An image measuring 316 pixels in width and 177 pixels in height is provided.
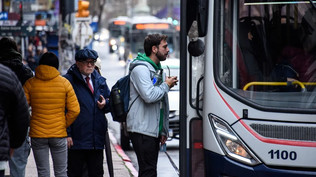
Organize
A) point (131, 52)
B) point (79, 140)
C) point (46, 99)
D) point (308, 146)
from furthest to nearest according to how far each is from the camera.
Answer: point (131, 52) → point (79, 140) → point (46, 99) → point (308, 146)

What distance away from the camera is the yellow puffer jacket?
18.4 feet

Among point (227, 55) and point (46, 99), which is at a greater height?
point (227, 55)

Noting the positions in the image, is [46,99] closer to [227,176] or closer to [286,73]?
[227,176]

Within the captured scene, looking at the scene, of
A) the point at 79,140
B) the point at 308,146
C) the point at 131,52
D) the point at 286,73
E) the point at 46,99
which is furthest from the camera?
the point at 131,52

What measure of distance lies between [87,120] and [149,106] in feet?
2.27

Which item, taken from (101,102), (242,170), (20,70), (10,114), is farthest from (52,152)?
(242,170)

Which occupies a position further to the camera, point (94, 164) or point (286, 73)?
point (94, 164)

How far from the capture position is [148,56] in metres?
5.93

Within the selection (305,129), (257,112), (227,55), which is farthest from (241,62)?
(305,129)

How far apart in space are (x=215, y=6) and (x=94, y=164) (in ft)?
7.10

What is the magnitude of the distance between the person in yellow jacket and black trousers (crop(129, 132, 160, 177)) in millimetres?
662

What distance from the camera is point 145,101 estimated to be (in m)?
5.66

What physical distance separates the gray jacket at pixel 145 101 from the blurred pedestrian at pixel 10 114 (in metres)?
1.79

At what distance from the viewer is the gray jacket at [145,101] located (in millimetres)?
→ 5629
